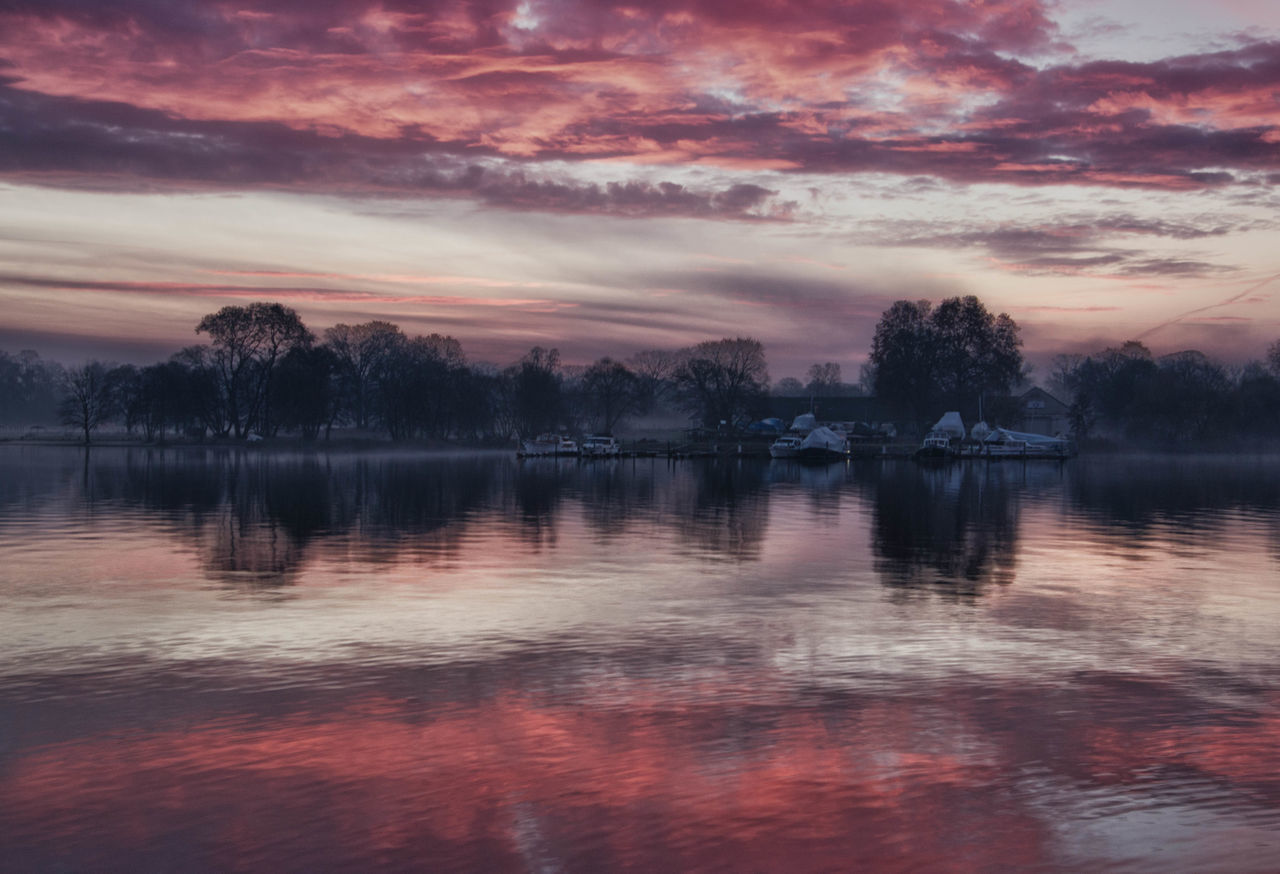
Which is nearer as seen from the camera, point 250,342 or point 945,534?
point 945,534

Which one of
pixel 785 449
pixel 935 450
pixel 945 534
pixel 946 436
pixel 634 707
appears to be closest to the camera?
pixel 634 707

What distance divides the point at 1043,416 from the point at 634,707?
601ft

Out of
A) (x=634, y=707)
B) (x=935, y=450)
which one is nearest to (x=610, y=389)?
(x=935, y=450)

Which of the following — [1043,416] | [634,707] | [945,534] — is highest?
[1043,416]

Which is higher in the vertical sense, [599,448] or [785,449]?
[599,448]

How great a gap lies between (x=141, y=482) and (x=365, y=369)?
98.7 metres

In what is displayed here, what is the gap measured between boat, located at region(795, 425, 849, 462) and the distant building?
2255 inches

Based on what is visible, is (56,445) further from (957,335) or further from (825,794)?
(825,794)

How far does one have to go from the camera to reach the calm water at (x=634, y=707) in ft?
36.1

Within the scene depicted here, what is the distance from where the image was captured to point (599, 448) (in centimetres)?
13338

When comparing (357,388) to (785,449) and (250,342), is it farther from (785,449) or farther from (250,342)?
(785,449)

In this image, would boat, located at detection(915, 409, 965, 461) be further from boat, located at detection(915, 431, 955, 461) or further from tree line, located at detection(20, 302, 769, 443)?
tree line, located at detection(20, 302, 769, 443)

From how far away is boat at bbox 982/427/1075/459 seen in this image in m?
139

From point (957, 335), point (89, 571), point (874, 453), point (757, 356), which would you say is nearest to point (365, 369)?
point (757, 356)
